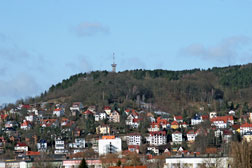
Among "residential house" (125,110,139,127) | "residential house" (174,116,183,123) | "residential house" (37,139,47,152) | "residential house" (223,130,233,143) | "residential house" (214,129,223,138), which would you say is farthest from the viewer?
"residential house" (174,116,183,123)

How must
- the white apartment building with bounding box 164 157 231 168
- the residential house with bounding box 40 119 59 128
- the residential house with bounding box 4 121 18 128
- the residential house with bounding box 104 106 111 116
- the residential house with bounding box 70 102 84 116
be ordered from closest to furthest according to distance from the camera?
the white apartment building with bounding box 164 157 231 168
the residential house with bounding box 40 119 59 128
the residential house with bounding box 4 121 18 128
the residential house with bounding box 104 106 111 116
the residential house with bounding box 70 102 84 116

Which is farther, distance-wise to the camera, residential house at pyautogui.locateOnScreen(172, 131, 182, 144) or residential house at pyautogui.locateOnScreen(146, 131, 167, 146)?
residential house at pyautogui.locateOnScreen(146, 131, 167, 146)

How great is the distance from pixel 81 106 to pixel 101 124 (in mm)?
20961

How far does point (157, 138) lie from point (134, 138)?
406 cm

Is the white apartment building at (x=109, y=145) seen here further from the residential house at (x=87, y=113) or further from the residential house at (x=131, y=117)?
the residential house at (x=87, y=113)

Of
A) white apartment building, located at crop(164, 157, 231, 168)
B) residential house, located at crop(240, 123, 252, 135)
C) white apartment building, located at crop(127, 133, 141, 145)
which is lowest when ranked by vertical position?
white apartment building, located at crop(164, 157, 231, 168)

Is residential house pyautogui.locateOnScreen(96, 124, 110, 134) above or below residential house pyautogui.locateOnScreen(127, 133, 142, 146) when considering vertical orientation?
above

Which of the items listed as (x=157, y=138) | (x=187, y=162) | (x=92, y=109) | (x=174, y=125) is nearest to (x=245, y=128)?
(x=157, y=138)

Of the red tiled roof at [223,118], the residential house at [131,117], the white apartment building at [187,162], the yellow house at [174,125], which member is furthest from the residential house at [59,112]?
the white apartment building at [187,162]

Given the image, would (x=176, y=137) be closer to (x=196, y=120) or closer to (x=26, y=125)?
(x=196, y=120)

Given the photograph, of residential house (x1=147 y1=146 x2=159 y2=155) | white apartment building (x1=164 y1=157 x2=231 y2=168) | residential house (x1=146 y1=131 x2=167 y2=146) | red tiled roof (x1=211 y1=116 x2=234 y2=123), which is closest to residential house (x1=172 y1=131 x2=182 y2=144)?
residential house (x1=146 y1=131 x2=167 y2=146)

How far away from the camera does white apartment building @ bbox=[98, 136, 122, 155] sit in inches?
4932

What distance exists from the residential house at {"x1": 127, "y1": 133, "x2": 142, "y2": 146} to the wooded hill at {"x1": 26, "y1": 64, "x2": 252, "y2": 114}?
2796cm

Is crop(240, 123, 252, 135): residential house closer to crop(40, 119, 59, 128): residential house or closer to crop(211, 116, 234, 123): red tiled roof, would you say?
crop(211, 116, 234, 123): red tiled roof
